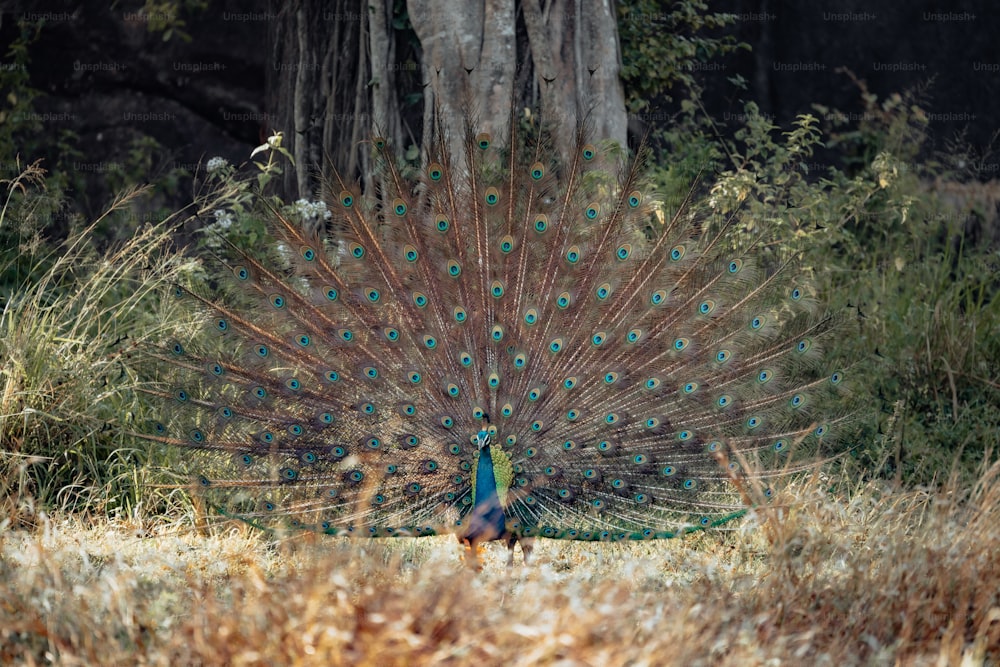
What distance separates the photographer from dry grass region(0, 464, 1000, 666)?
310cm

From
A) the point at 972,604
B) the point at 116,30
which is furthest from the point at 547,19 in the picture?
the point at 116,30

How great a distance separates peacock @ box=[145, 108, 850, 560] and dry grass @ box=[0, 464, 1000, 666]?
452 mm

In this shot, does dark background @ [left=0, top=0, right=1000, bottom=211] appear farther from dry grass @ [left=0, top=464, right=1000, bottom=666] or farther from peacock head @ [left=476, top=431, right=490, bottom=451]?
dry grass @ [left=0, top=464, right=1000, bottom=666]

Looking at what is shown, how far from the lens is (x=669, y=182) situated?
7.05m

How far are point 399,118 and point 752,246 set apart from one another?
3142 mm

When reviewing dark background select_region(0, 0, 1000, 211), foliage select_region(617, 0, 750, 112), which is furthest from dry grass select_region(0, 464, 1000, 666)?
dark background select_region(0, 0, 1000, 211)

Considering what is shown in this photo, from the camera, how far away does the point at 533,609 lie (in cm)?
325

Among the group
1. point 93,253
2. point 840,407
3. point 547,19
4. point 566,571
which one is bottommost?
point 566,571

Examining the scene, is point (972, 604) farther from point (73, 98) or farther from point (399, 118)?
point (73, 98)

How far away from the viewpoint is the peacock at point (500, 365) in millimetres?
4883

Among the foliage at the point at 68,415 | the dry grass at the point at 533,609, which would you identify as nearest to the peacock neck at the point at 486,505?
the dry grass at the point at 533,609

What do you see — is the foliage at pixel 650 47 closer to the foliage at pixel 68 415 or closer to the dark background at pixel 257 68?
the dark background at pixel 257 68

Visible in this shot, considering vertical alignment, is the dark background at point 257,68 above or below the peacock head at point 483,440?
above

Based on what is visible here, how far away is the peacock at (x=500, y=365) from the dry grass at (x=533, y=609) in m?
0.45
